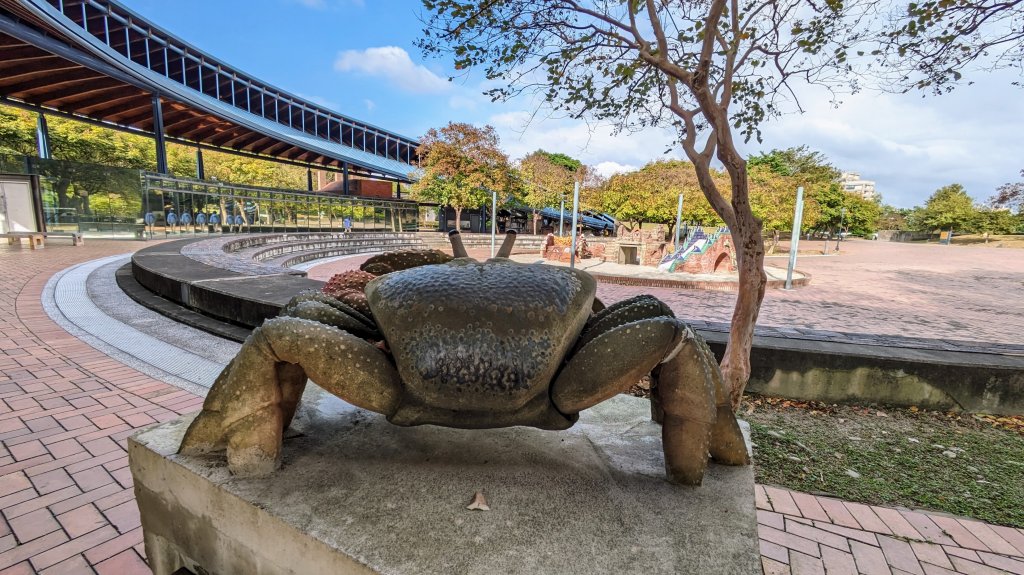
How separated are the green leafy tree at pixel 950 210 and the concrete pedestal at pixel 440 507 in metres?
69.4

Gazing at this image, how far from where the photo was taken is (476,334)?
1.10 m

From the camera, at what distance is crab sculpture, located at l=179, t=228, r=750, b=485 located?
1112 millimetres

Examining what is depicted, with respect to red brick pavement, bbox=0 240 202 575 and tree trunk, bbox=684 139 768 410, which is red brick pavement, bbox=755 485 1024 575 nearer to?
tree trunk, bbox=684 139 768 410

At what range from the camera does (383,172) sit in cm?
3638

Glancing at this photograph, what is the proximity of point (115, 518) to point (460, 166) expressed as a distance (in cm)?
2776

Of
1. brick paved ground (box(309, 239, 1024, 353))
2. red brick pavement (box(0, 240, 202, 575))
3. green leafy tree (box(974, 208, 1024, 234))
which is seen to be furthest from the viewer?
green leafy tree (box(974, 208, 1024, 234))

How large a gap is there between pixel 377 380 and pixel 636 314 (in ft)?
2.48

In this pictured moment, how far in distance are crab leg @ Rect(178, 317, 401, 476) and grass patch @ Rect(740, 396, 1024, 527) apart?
2.60 meters

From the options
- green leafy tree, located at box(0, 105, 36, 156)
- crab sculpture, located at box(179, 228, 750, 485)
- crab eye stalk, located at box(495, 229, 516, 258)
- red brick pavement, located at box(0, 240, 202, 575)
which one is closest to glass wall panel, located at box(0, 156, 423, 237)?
green leafy tree, located at box(0, 105, 36, 156)

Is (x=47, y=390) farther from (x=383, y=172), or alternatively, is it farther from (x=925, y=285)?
(x=383, y=172)

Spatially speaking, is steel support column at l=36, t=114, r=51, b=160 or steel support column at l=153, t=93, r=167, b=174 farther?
steel support column at l=36, t=114, r=51, b=160

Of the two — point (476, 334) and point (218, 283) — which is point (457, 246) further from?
point (218, 283)

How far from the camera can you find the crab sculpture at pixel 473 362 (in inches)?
43.8

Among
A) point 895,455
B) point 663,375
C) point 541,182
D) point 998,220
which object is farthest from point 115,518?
point 998,220
